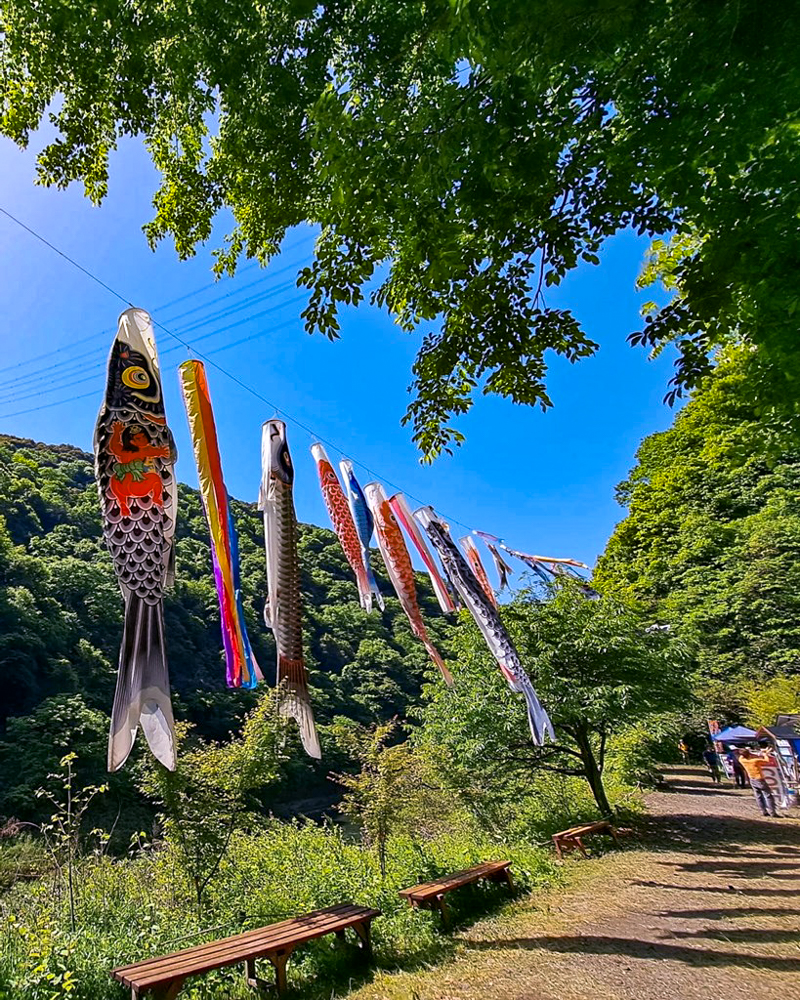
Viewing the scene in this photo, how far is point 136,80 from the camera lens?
4008mm

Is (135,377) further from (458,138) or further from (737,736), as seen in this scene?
(737,736)

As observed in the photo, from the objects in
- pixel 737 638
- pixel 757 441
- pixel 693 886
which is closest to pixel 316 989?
pixel 693 886

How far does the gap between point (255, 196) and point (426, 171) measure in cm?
221

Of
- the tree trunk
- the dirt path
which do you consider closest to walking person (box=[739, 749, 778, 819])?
the dirt path

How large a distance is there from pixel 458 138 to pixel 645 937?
6.65m

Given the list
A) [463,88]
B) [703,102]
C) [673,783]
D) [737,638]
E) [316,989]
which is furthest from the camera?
[737,638]

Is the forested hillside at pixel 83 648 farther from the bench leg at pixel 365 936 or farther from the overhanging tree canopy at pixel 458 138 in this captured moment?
the overhanging tree canopy at pixel 458 138

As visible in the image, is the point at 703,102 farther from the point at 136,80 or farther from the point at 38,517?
the point at 38,517

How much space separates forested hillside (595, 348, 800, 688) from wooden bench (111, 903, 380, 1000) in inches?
447

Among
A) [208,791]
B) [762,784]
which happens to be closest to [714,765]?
[762,784]

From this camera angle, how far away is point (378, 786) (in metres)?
8.45

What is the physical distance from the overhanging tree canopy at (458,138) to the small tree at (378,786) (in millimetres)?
6523

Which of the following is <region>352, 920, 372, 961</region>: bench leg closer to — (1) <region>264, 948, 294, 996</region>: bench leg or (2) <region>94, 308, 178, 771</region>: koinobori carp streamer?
(1) <region>264, 948, 294, 996</region>: bench leg

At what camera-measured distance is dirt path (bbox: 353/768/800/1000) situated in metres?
4.07
